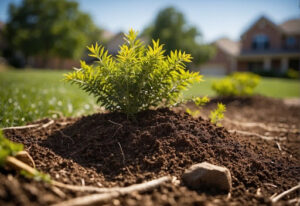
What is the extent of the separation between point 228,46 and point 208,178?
37740mm

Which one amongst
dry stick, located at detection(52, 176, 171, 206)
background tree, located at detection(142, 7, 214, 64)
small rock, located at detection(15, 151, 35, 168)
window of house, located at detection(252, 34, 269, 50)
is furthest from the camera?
window of house, located at detection(252, 34, 269, 50)

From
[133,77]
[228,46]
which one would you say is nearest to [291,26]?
[228,46]

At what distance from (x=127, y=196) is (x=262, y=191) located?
1296mm

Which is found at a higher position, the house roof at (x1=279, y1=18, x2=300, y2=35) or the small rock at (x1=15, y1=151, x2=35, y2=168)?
the house roof at (x1=279, y1=18, x2=300, y2=35)

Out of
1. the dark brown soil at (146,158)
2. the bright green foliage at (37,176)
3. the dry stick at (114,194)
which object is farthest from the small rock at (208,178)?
the bright green foliage at (37,176)

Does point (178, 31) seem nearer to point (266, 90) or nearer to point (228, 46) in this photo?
point (228, 46)

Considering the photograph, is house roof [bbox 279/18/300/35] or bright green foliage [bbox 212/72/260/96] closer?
bright green foliage [bbox 212/72/260/96]

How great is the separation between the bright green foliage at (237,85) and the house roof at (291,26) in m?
28.2

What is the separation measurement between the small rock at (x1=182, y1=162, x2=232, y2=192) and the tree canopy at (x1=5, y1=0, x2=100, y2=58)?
34743 mm

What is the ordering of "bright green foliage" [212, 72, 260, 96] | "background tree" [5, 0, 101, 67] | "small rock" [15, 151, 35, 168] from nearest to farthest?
1. "small rock" [15, 151, 35, 168]
2. "bright green foliage" [212, 72, 260, 96]
3. "background tree" [5, 0, 101, 67]

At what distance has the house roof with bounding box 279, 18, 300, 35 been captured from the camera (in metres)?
30.3

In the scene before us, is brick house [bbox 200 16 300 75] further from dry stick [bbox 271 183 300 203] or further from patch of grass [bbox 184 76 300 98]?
dry stick [bbox 271 183 300 203]

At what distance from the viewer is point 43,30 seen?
3366 centimetres

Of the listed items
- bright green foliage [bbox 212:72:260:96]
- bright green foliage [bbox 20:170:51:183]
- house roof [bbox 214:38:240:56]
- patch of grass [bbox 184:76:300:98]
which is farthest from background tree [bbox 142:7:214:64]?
bright green foliage [bbox 20:170:51:183]
